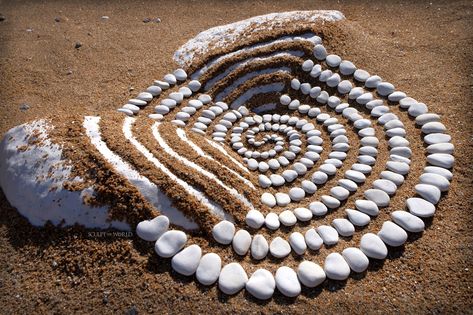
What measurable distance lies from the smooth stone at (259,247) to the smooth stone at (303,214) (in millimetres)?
375

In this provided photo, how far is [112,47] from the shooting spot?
5.42 metres

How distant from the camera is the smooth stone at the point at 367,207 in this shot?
301 cm

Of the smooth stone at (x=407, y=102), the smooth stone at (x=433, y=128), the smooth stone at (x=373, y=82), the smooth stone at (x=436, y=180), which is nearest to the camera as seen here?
the smooth stone at (x=436, y=180)

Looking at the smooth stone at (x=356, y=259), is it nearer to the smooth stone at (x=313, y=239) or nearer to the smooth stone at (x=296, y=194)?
the smooth stone at (x=313, y=239)

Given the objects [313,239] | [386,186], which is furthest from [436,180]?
[313,239]

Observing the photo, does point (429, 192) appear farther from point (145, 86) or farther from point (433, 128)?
point (145, 86)

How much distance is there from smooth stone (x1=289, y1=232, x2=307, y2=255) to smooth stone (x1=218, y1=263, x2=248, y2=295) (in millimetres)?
406

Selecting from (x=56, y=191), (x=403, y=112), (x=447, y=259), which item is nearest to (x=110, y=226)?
(x=56, y=191)

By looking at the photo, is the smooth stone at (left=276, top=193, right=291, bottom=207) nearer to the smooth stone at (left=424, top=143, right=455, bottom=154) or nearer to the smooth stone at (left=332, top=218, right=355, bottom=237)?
the smooth stone at (left=332, top=218, right=355, bottom=237)

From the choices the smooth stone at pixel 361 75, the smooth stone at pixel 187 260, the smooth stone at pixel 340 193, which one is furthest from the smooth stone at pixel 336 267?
the smooth stone at pixel 361 75

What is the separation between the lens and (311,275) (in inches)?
101

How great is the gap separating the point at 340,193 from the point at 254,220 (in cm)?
76

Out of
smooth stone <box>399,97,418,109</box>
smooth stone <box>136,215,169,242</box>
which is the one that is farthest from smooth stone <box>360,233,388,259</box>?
smooth stone <box>399,97,418,109</box>

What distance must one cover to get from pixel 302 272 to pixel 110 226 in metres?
1.30
